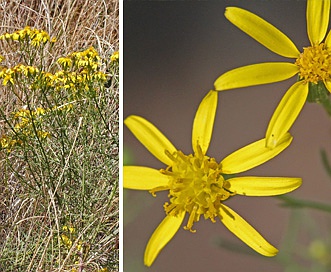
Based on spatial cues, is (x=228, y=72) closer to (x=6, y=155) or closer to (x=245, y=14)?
(x=245, y=14)

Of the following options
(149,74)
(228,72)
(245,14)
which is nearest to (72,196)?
(149,74)

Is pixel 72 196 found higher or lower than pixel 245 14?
lower

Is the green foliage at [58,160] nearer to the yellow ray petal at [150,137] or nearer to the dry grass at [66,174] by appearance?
the dry grass at [66,174]

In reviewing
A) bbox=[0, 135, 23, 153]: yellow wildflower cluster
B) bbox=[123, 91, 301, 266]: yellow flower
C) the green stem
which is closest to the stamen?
bbox=[123, 91, 301, 266]: yellow flower

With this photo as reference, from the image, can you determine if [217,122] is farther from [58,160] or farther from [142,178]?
[58,160]

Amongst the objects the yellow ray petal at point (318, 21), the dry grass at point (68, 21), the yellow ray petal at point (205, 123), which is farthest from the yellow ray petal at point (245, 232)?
the dry grass at point (68, 21)

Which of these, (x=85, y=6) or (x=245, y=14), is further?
(x=85, y=6)

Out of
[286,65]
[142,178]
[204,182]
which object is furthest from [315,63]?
[142,178]
